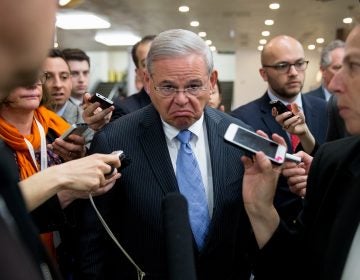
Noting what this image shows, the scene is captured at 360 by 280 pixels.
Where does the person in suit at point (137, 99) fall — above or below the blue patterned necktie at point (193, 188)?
above

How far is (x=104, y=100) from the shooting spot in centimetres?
198

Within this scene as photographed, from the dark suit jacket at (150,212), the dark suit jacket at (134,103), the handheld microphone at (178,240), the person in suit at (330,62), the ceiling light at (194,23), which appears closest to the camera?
the handheld microphone at (178,240)

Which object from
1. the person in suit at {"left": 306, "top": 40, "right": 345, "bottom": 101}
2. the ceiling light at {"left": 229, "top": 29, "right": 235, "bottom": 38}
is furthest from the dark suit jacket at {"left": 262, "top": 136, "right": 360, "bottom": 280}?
the ceiling light at {"left": 229, "top": 29, "right": 235, "bottom": 38}

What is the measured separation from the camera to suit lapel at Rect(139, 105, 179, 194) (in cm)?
159

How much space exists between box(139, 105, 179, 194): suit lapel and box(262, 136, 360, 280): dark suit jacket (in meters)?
0.40

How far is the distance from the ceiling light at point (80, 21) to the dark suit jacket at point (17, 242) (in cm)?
1105

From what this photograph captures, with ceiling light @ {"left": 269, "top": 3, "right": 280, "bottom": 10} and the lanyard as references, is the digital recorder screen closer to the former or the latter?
the lanyard

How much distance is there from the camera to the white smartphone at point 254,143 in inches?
51.9

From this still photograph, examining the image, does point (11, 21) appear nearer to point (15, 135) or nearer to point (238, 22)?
point (15, 135)

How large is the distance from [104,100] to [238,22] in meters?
10.6

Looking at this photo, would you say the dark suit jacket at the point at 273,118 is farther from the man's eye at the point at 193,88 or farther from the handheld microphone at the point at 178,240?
the handheld microphone at the point at 178,240

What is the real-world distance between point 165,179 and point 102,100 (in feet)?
1.87

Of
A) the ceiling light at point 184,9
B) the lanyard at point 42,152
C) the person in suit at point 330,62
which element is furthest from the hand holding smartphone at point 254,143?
the ceiling light at point 184,9

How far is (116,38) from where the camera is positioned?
16.0m
